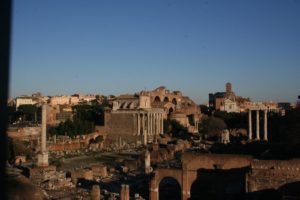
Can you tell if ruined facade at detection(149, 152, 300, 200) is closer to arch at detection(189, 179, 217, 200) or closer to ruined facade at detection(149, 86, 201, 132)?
arch at detection(189, 179, 217, 200)

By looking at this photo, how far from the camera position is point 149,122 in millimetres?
44656

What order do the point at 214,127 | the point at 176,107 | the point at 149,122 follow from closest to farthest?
the point at 149,122
the point at 214,127
the point at 176,107

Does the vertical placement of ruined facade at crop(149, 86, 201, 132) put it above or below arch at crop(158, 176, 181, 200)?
above

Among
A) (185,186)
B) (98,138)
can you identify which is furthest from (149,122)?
(185,186)

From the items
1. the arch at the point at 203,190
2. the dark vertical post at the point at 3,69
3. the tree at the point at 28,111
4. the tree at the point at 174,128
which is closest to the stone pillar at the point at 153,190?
the arch at the point at 203,190

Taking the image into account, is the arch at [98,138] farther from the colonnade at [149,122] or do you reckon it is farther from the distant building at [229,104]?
the distant building at [229,104]

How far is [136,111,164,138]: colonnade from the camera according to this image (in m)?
44.4

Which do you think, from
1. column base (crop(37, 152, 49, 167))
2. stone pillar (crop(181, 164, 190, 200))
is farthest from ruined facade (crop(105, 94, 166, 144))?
A: stone pillar (crop(181, 164, 190, 200))

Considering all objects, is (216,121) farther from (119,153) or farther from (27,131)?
(27,131)

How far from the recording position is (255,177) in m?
13.6

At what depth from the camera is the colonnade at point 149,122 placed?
44.4 metres

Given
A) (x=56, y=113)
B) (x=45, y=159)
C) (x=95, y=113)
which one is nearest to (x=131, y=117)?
(x=95, y=113)

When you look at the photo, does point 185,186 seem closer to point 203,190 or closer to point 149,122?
point 203,190

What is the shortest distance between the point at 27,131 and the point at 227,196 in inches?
1157
